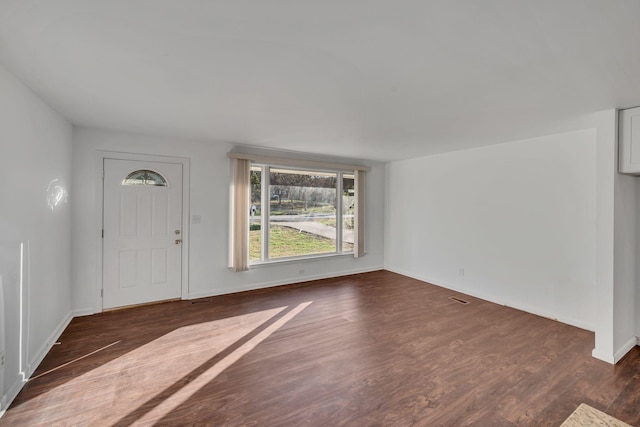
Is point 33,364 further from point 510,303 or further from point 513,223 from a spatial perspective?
point 513,223

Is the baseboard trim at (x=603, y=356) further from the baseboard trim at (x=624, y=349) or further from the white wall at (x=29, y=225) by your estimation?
the white wall at (x=29, y=225)

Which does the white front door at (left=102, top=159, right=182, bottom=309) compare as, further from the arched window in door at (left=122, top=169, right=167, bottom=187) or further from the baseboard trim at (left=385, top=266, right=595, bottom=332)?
the baseboard trim at (left=385, top=266, right=595, bottom=332)

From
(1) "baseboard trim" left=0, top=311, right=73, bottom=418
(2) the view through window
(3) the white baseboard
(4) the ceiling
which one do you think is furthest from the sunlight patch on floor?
(4) the ceiling

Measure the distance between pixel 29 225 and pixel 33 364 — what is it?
1183 mm

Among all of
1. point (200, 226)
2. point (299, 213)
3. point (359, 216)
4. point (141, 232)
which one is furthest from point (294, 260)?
point (141, 232)

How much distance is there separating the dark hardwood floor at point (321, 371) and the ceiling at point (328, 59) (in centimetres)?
232

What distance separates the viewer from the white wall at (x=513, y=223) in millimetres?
3393

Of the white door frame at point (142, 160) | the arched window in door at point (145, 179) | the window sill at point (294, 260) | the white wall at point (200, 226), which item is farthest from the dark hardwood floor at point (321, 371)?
the arched window in door at point (145, 179)

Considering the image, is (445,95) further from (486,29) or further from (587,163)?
(587,163)

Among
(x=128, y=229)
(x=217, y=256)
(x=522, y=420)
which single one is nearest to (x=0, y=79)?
(x=128, y=229)

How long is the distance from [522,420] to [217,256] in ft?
12.9

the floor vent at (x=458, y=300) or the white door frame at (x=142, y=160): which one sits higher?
the white door frame at (x=142, y=160)

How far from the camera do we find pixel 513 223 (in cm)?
404

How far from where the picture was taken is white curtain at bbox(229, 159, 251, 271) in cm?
449
